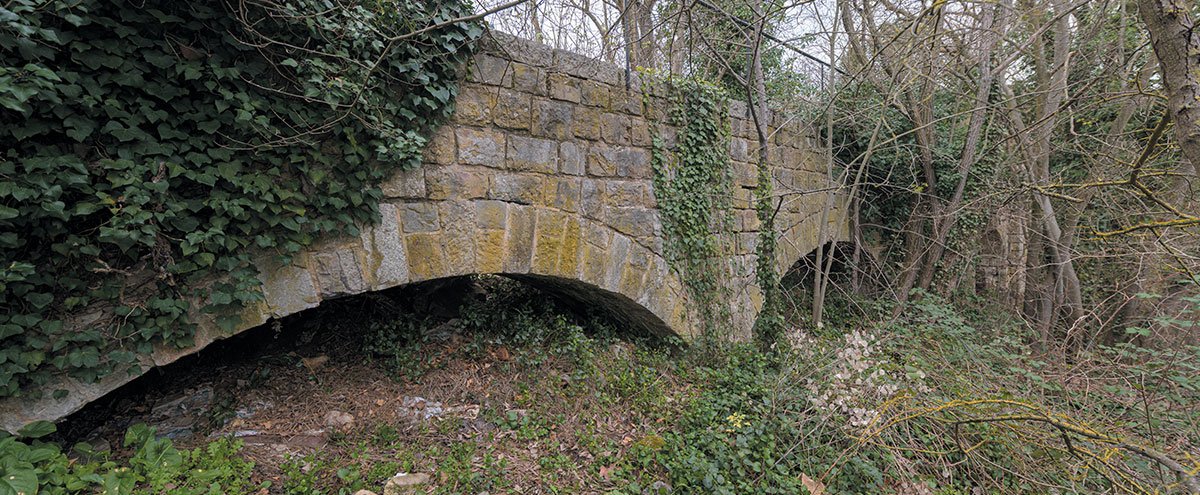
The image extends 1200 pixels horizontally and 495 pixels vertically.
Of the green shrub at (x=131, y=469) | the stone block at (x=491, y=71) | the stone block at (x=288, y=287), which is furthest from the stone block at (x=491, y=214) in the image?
the green shrub at (x=131, y=469)

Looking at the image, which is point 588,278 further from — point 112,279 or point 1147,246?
point 1147,246

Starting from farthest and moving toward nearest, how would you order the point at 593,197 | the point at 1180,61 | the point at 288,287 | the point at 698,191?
the point at 698,191 < the point at 593,197 < the point at 288,287 < the point at 1180,61

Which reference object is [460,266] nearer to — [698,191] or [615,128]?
[615,128]

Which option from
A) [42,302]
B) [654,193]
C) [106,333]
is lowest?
[106,333]

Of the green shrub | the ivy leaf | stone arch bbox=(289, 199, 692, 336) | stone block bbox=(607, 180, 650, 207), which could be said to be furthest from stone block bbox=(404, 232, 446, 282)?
the ivy leaf

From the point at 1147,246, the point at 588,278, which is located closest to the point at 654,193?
the point at 588,278

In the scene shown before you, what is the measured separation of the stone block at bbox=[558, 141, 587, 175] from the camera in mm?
3156

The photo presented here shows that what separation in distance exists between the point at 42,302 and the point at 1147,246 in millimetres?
7263

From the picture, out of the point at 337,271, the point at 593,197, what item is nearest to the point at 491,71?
the point at 593,197

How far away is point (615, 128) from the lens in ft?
11.3

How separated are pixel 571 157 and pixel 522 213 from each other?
0.52 meters

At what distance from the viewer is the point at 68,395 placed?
6.17ft

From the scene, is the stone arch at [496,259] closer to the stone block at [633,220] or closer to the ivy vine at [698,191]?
the stone block at [633,220]

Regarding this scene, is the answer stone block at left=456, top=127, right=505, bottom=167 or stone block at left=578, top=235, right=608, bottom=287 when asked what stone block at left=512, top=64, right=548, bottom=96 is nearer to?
stone block at left=456, top=127, right=505, bottom=167
